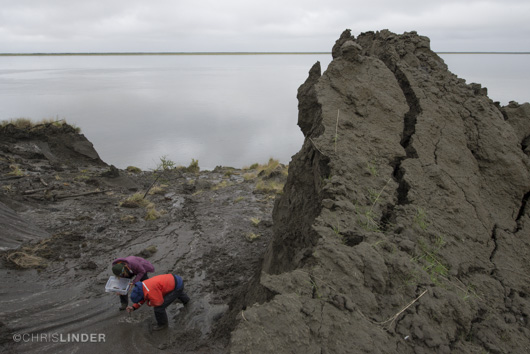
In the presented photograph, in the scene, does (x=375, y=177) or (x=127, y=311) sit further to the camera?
(x=127, y=311)

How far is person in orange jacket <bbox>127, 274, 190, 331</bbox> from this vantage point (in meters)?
5.18

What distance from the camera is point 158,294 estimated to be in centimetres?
523

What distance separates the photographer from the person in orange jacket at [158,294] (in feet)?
17.0

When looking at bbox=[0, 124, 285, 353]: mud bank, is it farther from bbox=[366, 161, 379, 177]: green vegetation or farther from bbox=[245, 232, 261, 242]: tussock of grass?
bbox=[366, 161, 379, 177]: green vegetation

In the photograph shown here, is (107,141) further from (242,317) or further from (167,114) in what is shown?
(242,317)

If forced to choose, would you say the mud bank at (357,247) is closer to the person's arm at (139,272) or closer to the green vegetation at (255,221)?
the green vegetation at (255,221)

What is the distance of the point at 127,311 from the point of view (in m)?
5.69

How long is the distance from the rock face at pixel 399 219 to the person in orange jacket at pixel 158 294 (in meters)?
1.70

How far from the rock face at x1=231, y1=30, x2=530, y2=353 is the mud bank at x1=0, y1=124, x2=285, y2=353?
209 centimetres

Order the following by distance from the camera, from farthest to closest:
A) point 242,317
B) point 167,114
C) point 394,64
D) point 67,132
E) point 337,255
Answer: point 167,114
point 67,132
point 394,64
point 337,255
point 242,317

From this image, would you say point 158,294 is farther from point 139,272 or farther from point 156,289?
point 139,272

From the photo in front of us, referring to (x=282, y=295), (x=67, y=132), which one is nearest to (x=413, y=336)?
(x=282, y=295)

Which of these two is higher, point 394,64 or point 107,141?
point 394,64

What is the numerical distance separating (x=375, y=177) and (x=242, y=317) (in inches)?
85.0
